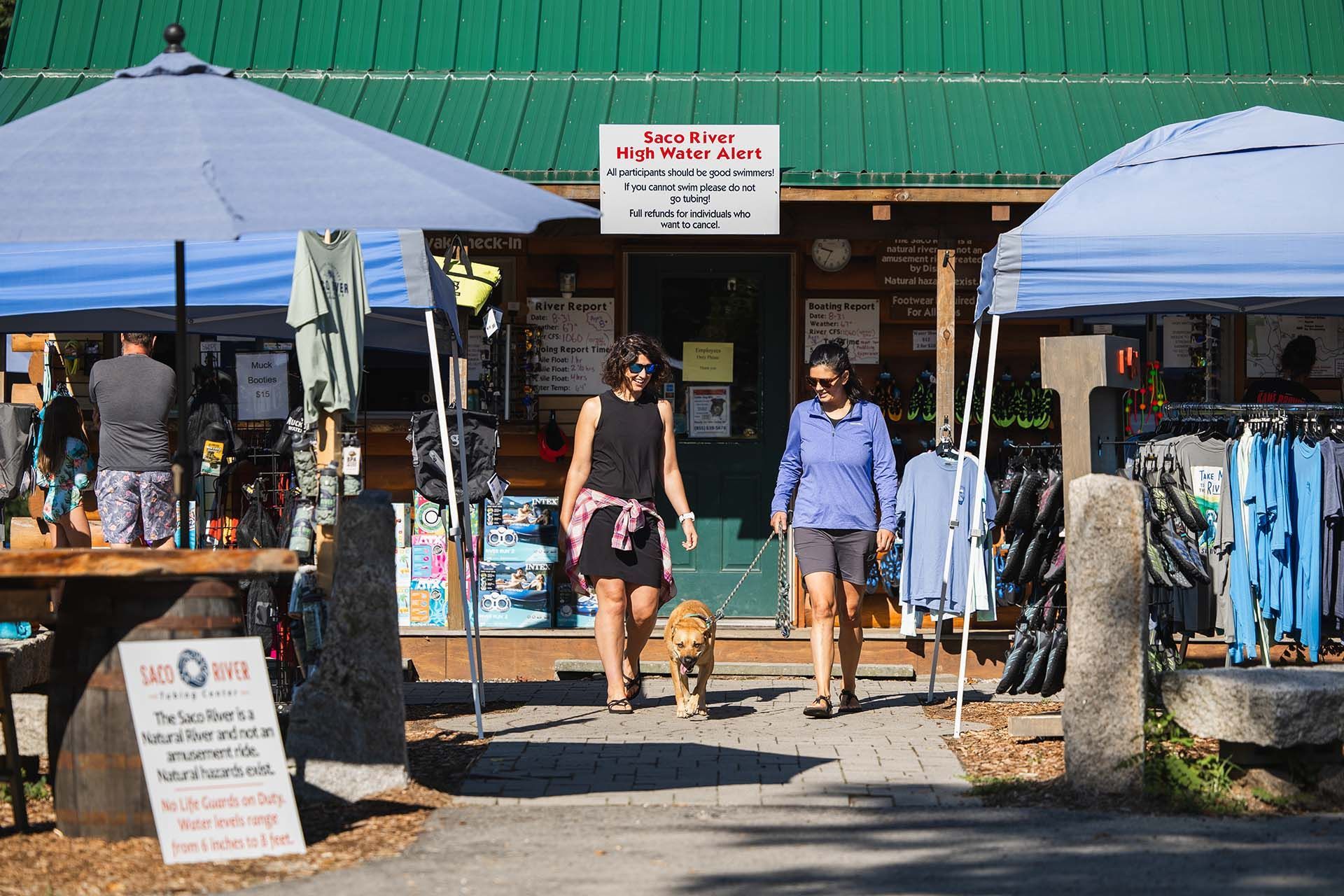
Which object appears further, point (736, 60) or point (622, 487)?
point (736, 60)

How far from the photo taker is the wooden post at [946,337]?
31.9ft

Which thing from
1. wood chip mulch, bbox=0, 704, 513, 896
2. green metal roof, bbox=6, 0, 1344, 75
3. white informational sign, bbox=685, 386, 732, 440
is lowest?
wood chip mulch, bbox=0, 704, 513, 896

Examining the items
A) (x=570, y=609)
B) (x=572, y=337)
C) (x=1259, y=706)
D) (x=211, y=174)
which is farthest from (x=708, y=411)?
(x=211, y=174)

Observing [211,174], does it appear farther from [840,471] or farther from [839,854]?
[840,471]

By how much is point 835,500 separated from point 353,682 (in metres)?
3.08

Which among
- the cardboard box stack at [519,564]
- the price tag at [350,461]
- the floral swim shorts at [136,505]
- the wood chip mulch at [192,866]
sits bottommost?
the wood chip mulch at [192,866]

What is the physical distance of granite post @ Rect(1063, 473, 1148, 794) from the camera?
20.2 ft

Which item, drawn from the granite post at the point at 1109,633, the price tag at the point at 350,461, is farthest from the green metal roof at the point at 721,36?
the granite post at the point at 1109,633

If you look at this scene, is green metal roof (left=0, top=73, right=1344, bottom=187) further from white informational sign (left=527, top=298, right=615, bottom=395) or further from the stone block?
the stone block

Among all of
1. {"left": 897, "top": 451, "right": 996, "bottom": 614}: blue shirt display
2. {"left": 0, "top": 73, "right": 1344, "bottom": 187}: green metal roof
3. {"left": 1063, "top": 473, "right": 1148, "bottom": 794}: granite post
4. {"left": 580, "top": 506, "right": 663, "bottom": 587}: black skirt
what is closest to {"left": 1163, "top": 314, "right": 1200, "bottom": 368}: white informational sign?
{"left": 0, "top": 73, "right": 1344, "bottom": 187}: green metal roof

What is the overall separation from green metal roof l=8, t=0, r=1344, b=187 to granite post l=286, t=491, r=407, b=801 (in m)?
4.68

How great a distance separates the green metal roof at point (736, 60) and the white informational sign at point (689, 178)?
1.56 feet

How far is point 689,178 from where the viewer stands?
9773 mm

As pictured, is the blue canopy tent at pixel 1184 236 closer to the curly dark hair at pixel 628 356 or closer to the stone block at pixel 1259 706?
the stone block at pixel 1259 706
